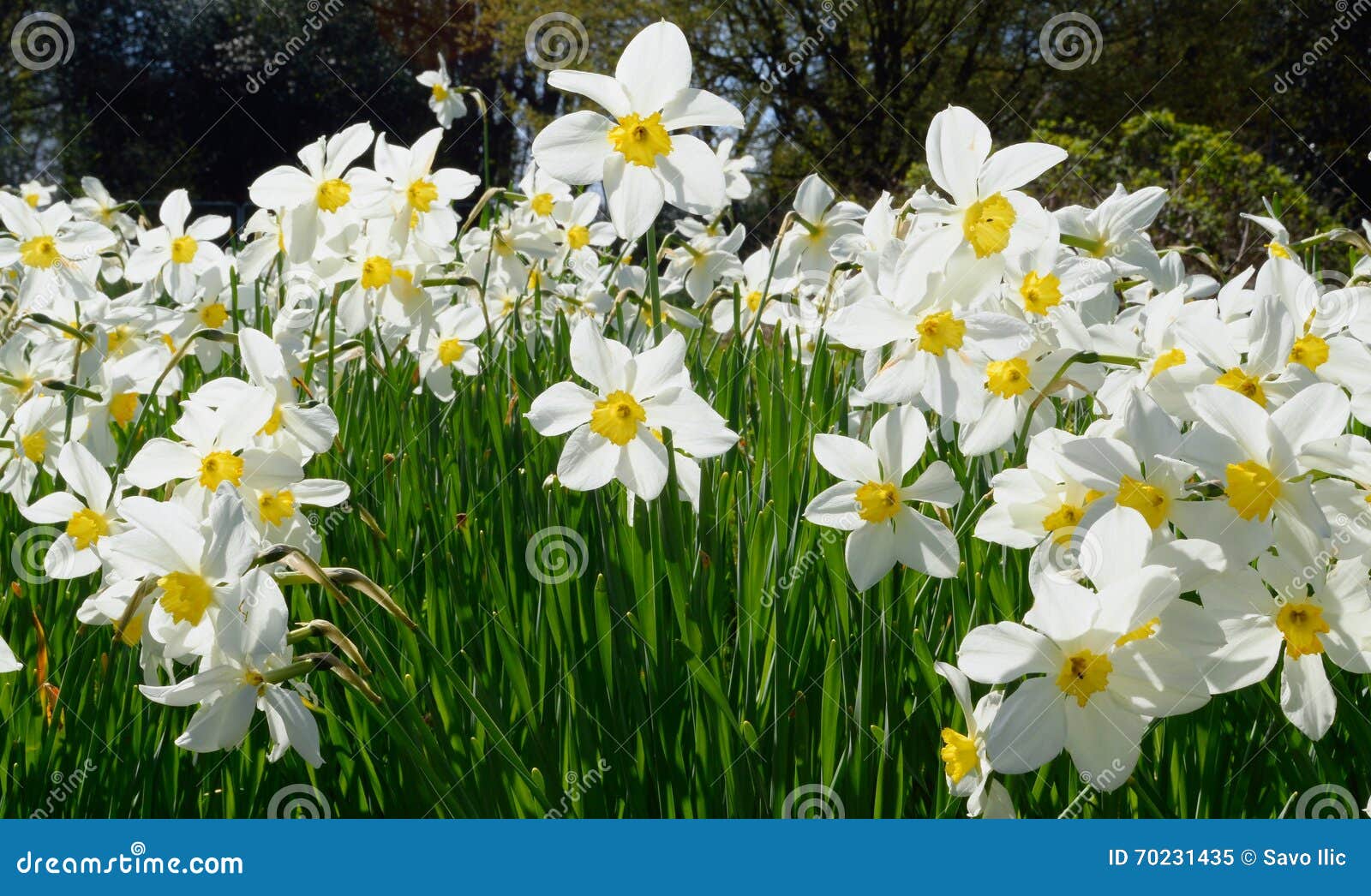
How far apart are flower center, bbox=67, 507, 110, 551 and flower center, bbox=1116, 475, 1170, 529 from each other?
1203mm

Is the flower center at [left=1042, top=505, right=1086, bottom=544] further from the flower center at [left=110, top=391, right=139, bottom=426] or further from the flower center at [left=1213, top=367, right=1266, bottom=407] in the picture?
the flower center at [left=110, top=391, right=139, bottom=426]

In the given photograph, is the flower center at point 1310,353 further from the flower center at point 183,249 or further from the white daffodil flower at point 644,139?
the flower center at point 183,249

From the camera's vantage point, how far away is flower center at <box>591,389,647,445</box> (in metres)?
1.31

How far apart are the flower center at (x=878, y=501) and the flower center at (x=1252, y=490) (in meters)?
0.42

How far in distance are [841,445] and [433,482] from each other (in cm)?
87

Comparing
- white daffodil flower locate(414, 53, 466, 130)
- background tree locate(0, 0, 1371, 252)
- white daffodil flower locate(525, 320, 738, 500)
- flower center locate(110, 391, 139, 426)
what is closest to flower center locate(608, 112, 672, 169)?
white daffodil flower locate(525, 320, 738, 500)

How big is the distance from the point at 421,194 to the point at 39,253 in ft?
3.53

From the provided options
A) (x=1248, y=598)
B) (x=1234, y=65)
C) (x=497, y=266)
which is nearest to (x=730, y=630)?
(x=1248, y=598)

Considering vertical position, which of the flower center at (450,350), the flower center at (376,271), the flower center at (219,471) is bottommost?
the flower center at (219,471)

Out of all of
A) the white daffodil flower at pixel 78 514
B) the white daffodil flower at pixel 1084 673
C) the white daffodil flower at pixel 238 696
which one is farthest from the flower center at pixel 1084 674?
the white daffodil flower at pixel 78 514

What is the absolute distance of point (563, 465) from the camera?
1283 millimetres

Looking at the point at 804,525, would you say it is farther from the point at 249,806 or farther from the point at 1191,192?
the point at 1191,192

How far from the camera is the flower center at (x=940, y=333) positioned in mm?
1288

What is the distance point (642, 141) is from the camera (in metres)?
1.31
